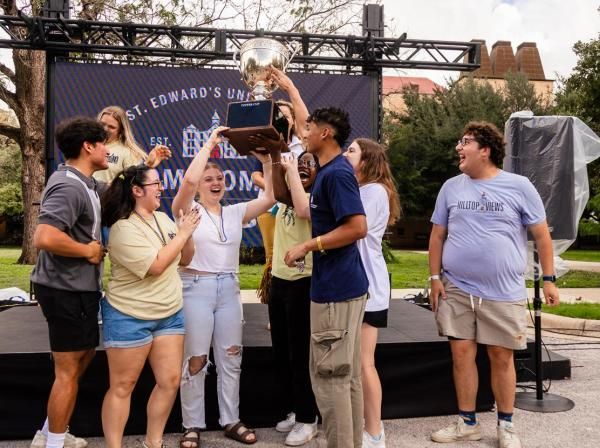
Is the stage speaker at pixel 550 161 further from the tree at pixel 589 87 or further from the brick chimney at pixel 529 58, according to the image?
the brick chimney at pixel 529 58

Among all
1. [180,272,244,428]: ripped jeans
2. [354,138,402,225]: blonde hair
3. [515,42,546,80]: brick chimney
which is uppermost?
[515,42,546,80]: brick chimney

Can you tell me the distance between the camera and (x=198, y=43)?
7227mm

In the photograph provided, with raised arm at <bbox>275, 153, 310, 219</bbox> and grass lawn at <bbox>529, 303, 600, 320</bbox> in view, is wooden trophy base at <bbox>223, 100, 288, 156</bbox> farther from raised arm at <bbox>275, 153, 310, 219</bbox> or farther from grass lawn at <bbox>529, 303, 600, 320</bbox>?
grass lawn at <bbox>529, 303, 600, 320</bbox>

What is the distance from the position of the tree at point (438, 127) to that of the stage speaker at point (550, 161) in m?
21.4

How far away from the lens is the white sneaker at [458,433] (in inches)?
131

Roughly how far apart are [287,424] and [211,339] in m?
0.72

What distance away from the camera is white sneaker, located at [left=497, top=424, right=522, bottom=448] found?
316 cm

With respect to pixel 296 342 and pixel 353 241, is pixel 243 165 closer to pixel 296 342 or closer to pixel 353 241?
pixel 296 342

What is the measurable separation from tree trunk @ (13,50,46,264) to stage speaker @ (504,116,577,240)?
40.6 feet

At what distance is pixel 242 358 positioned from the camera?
11.4 ft

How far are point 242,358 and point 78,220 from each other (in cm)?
138

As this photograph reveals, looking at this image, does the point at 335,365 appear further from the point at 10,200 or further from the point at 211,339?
the point at 10,200

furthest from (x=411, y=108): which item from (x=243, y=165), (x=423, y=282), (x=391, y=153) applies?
(x=243, y=165)

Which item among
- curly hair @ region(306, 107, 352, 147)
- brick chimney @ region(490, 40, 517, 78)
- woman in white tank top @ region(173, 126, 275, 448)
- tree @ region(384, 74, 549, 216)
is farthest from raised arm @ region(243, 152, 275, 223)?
brick chimney @ region(490, 40, 517, 78)
